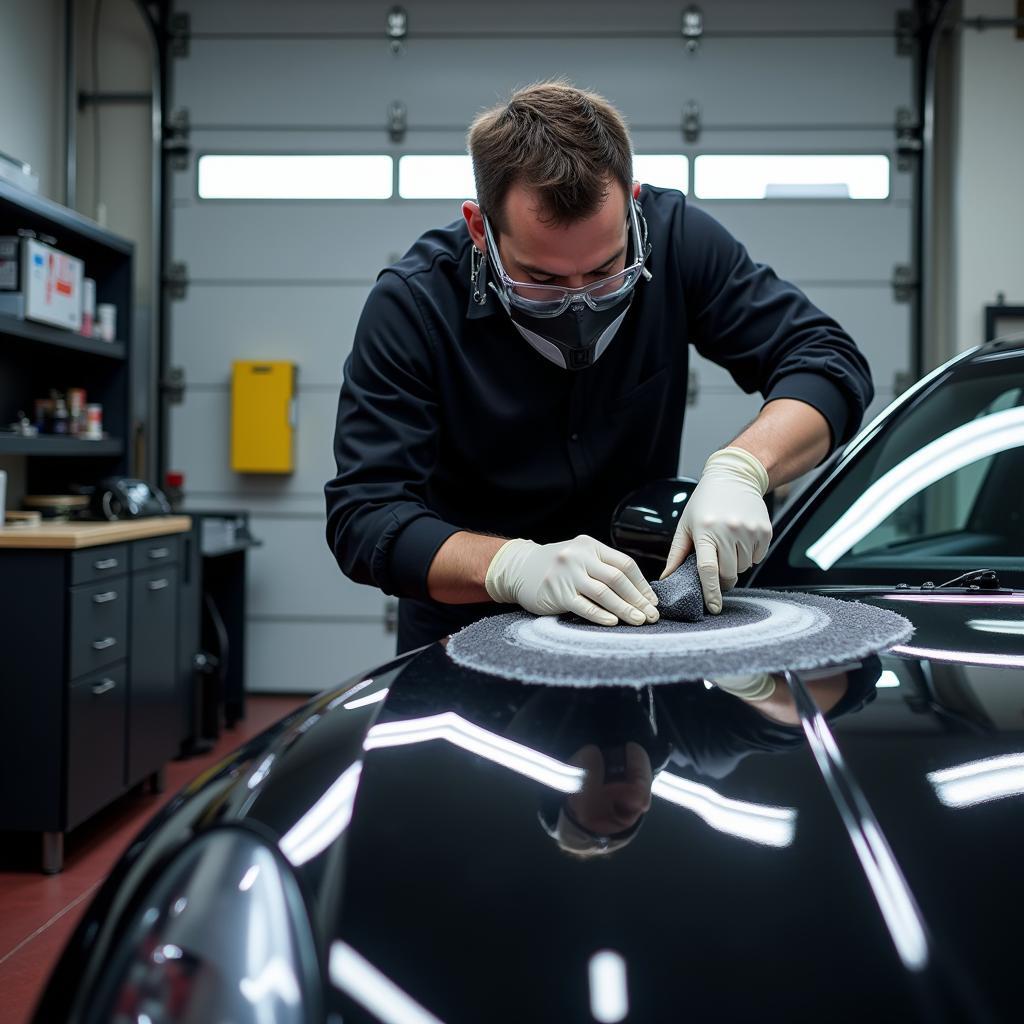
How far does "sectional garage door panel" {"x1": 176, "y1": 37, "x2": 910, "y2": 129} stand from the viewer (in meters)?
4.84

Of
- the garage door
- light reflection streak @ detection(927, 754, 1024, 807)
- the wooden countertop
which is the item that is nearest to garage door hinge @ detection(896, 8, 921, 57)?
the garage door

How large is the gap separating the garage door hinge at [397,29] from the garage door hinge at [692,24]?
4.80 feet

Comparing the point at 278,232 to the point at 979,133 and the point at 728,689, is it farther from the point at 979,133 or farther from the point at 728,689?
the point at 728,689

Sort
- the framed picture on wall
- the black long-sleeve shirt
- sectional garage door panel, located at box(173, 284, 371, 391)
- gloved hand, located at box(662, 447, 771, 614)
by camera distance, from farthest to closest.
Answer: sectional garage door panel, located at box(173, 284, 371, 391) → the framed picture on wall → the black long-sleeve shirt → gloved hand, located at box(662, 447, 771, 614)

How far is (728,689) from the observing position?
82 centimetres

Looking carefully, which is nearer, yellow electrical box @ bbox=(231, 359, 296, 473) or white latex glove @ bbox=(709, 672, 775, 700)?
white latex glove @ bbox=(709, 672, 775, 700)

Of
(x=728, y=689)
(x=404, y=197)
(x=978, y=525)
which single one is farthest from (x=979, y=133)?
(x=728, y=689)

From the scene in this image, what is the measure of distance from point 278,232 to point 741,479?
167 inches

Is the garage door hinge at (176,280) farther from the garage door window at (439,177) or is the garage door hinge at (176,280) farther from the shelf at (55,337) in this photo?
the garage door window at (439,177)

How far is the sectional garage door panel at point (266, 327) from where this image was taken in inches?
197

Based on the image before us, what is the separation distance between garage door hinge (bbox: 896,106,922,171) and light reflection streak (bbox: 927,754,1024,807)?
491 cm

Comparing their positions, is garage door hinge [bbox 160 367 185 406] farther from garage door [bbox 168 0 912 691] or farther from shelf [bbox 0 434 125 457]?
shelf [bbox 0 434 125 457]

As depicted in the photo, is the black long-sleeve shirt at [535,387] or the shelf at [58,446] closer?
the black long-sleeve shirt at [535,387]

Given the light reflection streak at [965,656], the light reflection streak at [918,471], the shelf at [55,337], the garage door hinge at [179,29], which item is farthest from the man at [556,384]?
the garage door hinge at [179,29]
